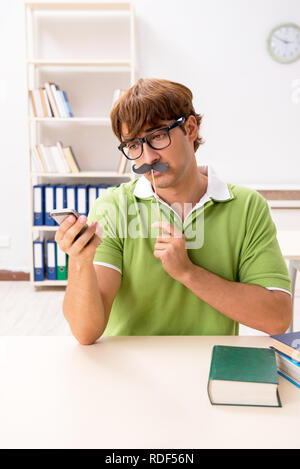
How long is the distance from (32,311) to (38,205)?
89cm

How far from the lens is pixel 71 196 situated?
3.85 metres

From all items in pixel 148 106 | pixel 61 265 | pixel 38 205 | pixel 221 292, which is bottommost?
pixel 61 265

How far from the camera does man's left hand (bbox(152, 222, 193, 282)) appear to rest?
1.17m

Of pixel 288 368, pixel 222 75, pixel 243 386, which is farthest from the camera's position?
pixel 222 75

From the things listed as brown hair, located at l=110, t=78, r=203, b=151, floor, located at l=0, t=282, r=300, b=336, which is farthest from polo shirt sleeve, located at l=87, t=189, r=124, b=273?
floor, located at l=0, t=282, r=300, b=336

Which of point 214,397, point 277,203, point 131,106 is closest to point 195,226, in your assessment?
point 131,106

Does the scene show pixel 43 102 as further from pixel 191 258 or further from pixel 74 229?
pixel 74 229

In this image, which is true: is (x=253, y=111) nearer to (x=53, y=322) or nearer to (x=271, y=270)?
(x=53, y=322)

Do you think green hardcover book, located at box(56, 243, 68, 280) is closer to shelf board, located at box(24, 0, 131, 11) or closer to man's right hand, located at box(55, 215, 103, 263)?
shelf board, located at box(24, 0, 131, 11)

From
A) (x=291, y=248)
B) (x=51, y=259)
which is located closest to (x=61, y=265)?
(x=51, y=259)

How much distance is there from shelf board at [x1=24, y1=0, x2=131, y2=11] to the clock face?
1178 mm

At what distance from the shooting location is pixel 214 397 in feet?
2.89

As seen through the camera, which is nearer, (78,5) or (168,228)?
(168,228)
